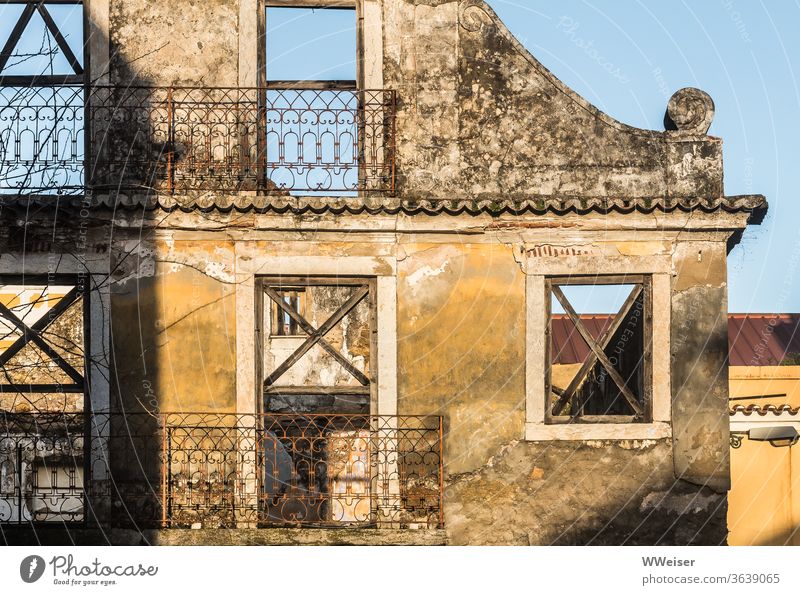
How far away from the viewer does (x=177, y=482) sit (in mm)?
11805

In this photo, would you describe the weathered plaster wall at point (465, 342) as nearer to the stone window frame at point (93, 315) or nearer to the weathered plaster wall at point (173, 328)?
the weathered plaster wall at point (173, 328)

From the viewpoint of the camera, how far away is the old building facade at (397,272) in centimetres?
1184

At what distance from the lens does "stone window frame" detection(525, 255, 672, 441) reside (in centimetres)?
1195

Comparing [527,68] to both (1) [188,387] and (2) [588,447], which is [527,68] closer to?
(2) [588,447]

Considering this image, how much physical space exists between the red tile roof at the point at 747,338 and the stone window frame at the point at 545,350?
39.0ft

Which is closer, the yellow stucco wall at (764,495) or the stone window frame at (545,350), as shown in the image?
the stone window frame at (545,350)

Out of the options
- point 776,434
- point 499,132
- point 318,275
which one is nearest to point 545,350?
point 499,132

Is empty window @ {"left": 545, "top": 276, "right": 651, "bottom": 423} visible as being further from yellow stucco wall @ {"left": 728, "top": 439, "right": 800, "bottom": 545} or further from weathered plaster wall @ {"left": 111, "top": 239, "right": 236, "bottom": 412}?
yellow stucco wall @ {"left": 728, "top": 439, "right": 800, "bottom": 545}

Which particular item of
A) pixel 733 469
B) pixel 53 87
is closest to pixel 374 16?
pixel 53 87

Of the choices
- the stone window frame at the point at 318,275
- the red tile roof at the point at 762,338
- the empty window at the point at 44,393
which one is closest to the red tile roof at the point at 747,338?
the red tile roof at the point at 762,338

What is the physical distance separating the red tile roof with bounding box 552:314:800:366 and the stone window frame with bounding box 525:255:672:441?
39.0 ft

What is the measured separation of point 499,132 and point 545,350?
7.11ft

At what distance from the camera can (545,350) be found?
476 inches
